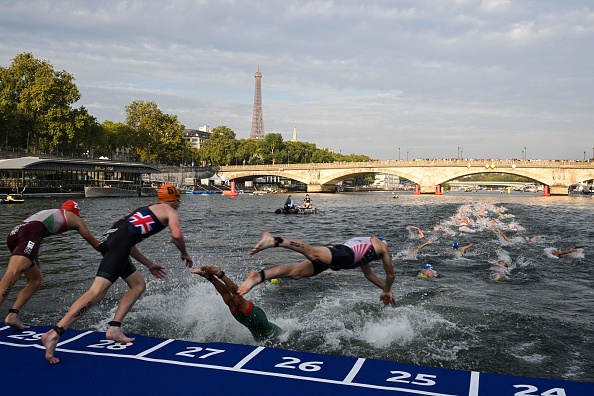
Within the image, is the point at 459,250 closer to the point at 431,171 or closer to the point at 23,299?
the point at 23,299

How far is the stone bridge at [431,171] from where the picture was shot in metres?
94.6

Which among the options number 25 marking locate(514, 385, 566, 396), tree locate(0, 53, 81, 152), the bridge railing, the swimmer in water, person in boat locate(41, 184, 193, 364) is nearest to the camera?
number 25 marking locate(514, 385, 566, 396)

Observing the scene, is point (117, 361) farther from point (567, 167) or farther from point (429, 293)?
point (567, 167)

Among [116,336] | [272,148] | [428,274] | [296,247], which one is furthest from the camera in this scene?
[272,148]

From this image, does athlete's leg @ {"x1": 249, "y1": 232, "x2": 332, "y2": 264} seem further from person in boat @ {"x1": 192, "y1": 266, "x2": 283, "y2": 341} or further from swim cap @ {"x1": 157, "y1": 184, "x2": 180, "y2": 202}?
swim cap @ {"x1": 157, "y1": 184, "x2": 180, "y2": 202}

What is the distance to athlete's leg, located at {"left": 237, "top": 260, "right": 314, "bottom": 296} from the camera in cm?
723

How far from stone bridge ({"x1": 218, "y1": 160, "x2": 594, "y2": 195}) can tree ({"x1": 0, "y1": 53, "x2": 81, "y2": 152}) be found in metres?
51.9

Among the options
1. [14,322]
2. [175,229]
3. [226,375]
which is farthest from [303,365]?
[14,322]

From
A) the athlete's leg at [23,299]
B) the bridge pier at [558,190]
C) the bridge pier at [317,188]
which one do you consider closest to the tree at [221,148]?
the bridge pier at [317,188]

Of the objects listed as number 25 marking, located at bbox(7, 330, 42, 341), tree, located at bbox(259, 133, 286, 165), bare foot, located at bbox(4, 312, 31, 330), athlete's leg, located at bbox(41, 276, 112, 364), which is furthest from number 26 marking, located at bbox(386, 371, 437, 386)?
tree, located at bbox(259, 133, 286, 165)

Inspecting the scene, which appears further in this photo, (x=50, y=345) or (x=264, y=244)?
(x=264, y=244)

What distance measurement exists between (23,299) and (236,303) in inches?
140

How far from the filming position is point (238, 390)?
214 inches

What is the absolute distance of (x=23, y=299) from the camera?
8.02 meters
